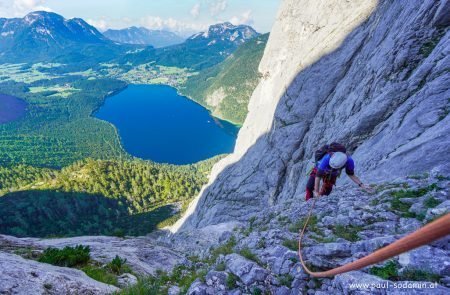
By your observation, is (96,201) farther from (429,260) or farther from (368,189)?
(429,260)

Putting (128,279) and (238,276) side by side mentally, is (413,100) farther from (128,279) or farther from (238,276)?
(128,279)

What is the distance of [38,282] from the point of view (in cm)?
1105

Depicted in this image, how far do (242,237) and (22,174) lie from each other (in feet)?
713

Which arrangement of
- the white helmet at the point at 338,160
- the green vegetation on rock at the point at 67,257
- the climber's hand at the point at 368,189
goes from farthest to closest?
the green vegetation on rock at the point at 67,257 < the white helmet at the point at 338,160 < the climber's hand at the point at 368,189

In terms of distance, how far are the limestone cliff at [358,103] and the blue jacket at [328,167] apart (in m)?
2.78

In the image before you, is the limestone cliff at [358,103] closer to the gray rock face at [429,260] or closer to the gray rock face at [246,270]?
the gray rock face at [429,260]

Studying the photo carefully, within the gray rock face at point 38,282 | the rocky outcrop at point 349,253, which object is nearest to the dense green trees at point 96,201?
the gray rock face at point 38,282

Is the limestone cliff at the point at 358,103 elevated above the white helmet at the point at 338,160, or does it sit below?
above

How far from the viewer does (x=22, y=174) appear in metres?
190

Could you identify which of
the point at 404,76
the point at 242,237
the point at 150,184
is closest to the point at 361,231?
the point at 242,237

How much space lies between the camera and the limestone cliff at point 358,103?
1792 centimetres

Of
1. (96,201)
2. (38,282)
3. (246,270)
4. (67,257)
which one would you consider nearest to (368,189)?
(246,270)

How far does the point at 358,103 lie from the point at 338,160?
19868 mm

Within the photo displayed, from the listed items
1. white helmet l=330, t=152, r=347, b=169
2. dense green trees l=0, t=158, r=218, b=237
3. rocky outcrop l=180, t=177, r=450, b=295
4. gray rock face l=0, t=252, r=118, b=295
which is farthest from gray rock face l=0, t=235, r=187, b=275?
dense green trees l=0, t=158, r=218, b=237
